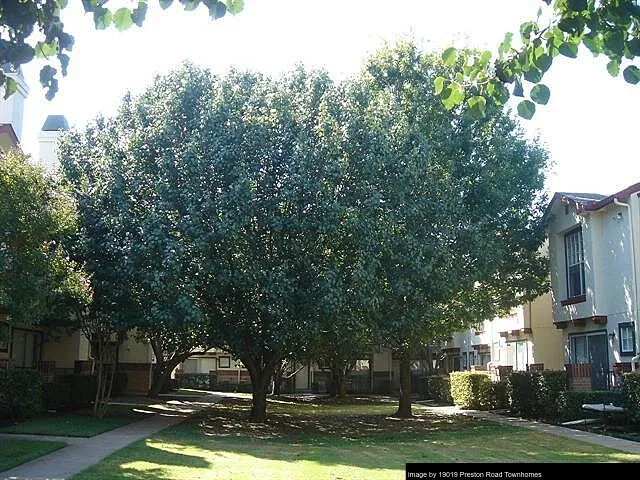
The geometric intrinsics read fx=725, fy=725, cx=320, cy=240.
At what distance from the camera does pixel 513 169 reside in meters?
24.8

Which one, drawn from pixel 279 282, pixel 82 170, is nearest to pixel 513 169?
pixel 279 282

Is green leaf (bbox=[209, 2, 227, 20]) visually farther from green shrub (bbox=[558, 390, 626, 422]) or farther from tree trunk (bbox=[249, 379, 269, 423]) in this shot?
tree trunk (bbox=[249, 379, 269, 423])

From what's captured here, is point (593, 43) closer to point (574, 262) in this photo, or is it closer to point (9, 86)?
point (9, 86)

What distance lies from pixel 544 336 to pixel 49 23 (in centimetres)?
2728

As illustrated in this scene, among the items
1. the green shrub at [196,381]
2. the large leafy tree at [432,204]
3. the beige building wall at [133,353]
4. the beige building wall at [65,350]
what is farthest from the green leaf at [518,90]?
the green shrub at [196,381]

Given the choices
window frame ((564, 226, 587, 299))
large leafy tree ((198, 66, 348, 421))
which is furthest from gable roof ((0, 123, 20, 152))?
window frame ((564, 226, 587, 299))

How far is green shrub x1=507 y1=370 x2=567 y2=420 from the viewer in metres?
22.0

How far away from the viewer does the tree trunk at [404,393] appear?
2505 cm

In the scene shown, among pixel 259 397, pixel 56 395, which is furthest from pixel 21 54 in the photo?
pixel 56 395

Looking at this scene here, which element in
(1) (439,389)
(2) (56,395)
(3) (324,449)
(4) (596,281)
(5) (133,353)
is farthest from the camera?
(5) (133,353)

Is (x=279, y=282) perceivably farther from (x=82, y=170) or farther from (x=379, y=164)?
(x=82, y=170)

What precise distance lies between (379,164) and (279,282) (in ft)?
14.6

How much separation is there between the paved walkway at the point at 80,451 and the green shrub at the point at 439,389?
13262 mm

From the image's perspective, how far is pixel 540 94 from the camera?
6.53m
